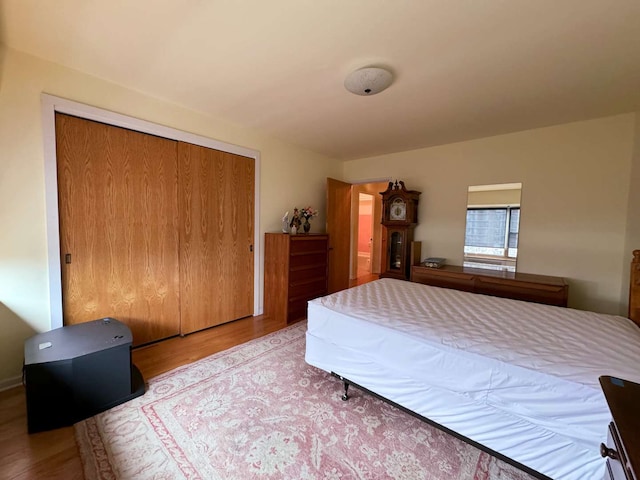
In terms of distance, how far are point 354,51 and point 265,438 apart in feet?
8.19

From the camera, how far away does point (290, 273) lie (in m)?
3.30

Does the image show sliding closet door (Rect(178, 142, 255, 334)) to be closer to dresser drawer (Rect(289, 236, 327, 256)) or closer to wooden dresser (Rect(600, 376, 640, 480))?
dresser drawer (Rect(289, 236, 327, 256))

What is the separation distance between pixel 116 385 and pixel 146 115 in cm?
228

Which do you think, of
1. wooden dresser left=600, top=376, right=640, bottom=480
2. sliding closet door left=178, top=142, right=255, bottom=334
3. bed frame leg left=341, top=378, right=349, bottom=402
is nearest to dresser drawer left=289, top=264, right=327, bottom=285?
sliding closet door left=178, top=142, right=255, bottom=334

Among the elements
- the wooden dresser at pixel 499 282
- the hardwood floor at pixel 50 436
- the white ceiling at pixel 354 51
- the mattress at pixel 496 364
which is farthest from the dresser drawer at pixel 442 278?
the hardwood floor at pixel 50 436

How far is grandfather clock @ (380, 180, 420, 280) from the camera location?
3.82 meters

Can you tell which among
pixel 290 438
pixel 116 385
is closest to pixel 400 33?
pixel 290 438

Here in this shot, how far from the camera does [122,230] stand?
7.79ft

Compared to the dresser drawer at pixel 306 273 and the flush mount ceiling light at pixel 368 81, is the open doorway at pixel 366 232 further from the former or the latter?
the flush mount ceiling light at pixel 368 81

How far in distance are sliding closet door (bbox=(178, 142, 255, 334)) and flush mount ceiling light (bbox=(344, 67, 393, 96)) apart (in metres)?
1.70

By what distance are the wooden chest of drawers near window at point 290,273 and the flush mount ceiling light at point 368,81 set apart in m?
1.75

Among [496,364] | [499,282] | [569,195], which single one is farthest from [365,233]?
[496,364]

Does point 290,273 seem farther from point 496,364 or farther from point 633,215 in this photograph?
point 633,215

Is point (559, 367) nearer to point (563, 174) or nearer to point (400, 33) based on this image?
point (400, 33)
